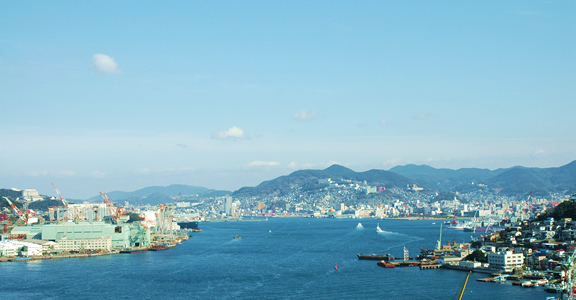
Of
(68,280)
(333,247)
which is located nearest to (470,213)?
(333,247)

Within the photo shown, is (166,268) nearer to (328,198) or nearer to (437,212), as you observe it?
(437,212)

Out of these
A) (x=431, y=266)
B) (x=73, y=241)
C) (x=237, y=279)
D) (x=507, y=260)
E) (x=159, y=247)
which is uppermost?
(x=73, y=241)

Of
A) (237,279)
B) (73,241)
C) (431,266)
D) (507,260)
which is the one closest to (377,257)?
(431,266)

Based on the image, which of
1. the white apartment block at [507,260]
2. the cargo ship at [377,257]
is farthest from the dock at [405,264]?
the white apartment block at [507,260]

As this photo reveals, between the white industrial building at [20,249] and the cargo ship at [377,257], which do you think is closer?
the cargo ship at [377,257]

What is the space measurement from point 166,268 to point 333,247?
1808cm

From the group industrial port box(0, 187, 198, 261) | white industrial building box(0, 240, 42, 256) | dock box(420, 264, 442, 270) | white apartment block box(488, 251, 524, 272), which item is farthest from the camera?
industrial port box(0, 187, 198, 261)

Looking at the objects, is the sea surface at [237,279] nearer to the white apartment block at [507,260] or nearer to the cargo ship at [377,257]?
the cargo ship at [377,257]

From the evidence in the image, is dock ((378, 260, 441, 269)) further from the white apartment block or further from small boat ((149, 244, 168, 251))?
small boat ((149, 244, 168, 251))

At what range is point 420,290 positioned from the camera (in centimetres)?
2527

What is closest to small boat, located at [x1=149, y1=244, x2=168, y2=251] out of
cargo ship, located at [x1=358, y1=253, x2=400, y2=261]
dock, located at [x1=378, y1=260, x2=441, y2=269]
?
cargo ship, located at [x1=358, y1=253, x2=400, y2=261]

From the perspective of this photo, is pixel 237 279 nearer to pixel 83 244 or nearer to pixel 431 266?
pixel 431 266

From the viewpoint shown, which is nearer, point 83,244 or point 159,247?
point 83,244

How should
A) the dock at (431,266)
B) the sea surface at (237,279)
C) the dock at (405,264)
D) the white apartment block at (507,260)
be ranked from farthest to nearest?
the dock at (405,264), the dock at (431,266), the white apartment block at (507,260), the sea surface at (237,279)
